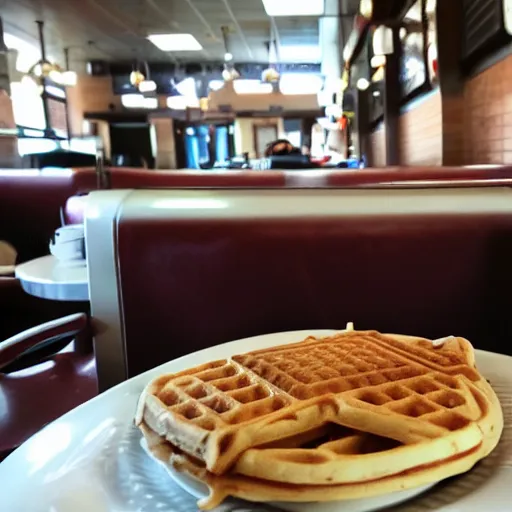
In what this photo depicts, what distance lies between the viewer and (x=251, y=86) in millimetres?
18516

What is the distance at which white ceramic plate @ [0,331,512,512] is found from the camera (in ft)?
2.22

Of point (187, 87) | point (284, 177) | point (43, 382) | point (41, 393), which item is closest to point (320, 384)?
point (41, 393)

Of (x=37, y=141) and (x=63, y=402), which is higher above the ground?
(x=37, y=141)

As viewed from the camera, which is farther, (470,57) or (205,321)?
(470,57)

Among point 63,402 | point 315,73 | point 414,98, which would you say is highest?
point 315,73

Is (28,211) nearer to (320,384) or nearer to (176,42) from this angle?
(320,384)

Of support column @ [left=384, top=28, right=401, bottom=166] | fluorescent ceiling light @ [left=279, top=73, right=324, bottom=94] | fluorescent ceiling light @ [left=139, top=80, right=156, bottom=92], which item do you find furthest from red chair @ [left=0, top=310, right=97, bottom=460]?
fluorescent ceiling light @ [left=279, top=73, right=324, bottom=94]

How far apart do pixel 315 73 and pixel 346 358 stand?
18559 mm

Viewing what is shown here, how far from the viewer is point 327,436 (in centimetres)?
79

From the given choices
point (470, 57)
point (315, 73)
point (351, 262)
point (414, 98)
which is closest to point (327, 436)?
point (351, 262)

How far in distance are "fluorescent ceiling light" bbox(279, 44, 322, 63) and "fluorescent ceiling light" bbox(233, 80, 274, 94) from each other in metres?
1.51

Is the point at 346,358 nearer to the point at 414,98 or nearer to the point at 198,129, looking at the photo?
the point at 414,98

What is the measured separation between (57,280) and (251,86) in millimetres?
17293

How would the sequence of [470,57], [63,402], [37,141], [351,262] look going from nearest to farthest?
[351,262], [63,402], [470,57], [37,141]
